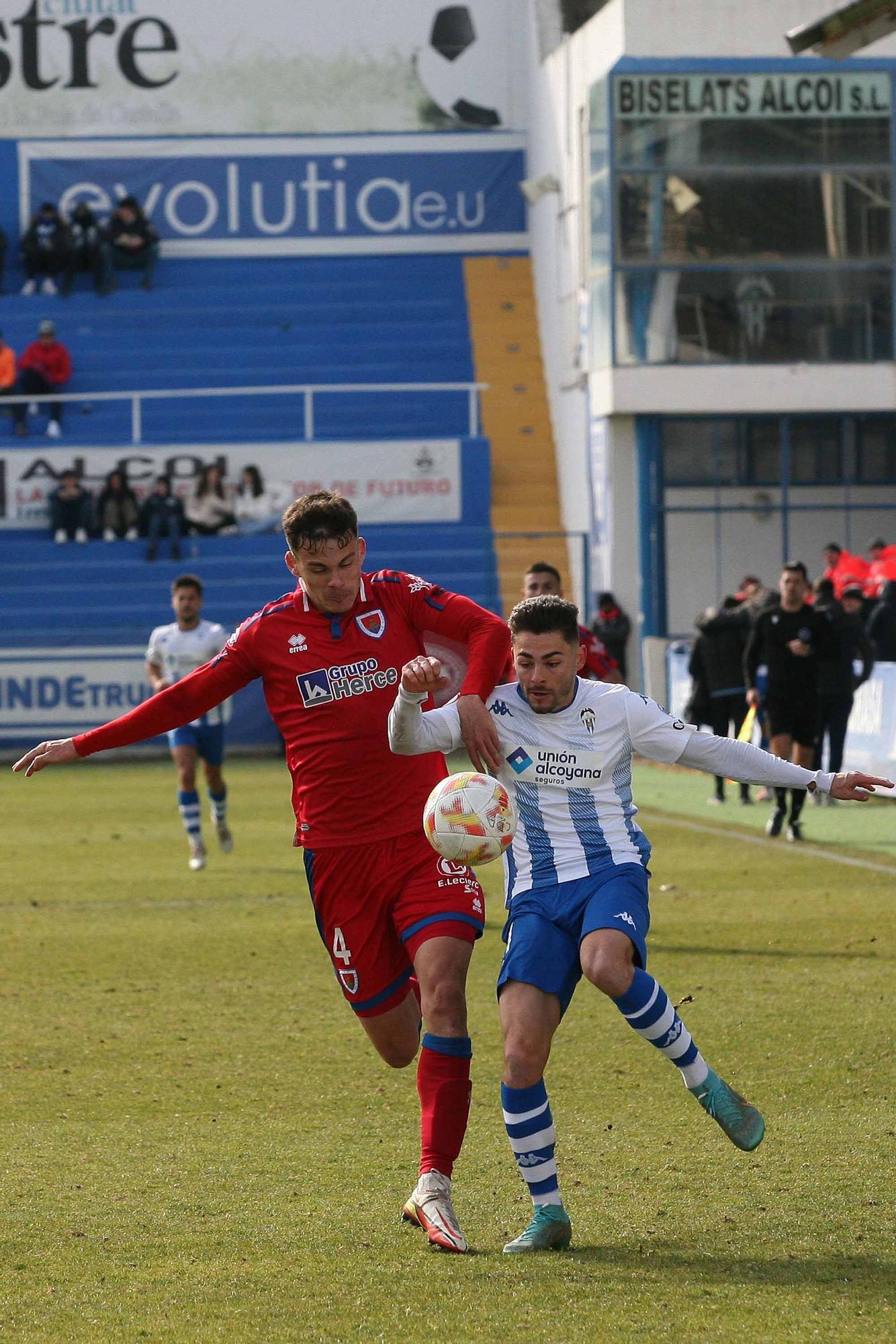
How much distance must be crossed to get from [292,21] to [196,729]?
2654 centimetres

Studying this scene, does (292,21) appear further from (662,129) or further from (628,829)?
(628,829)

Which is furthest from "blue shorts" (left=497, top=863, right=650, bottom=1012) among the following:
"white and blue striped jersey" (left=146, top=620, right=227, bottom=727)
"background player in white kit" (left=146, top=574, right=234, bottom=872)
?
"white and blue striped jersey" (left=146, top=620, right=227, bottom=727)

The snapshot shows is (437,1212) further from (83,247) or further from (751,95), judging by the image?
(83,247)

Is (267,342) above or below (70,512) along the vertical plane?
above

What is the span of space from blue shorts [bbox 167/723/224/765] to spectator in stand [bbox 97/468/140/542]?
48.3ft

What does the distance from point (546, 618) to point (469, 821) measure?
2.05ft

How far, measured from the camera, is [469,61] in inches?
1449

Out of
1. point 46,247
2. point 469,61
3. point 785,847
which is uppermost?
point 469,61

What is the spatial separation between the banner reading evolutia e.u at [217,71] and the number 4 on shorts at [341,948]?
32.8 m

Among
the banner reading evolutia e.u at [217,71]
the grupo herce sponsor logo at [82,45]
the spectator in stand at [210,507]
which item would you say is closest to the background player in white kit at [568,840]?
the spectator in stand at [210,507]

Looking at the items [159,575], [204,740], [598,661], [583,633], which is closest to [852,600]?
[204,740]

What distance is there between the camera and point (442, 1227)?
5.21m

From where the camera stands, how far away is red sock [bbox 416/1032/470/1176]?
5414 millimetres

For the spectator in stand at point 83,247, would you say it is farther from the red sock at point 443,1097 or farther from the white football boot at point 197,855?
the red sock at point 443,1097
